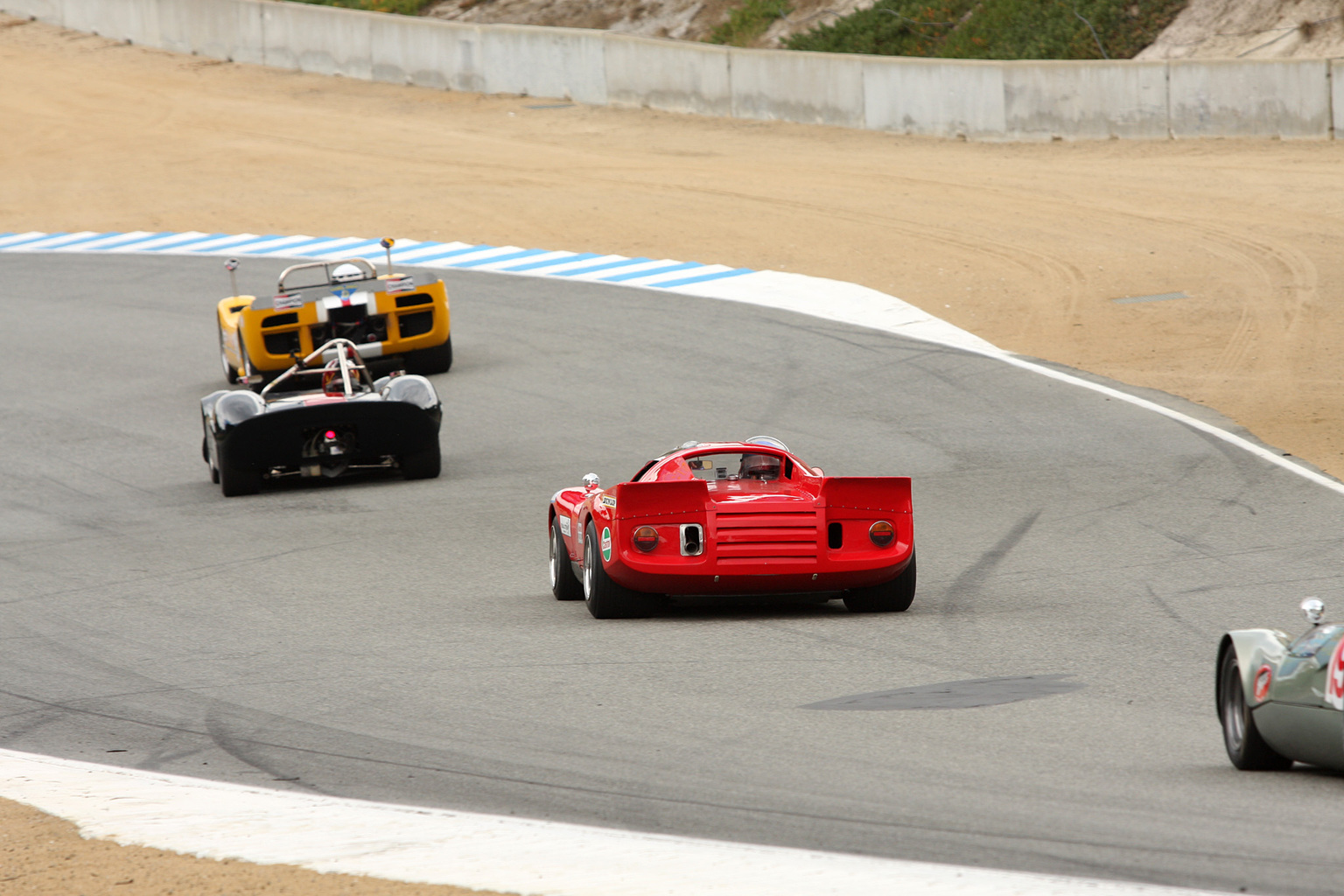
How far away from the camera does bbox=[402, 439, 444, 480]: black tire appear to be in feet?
50.3

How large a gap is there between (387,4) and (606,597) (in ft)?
140

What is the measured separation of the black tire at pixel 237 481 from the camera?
1497cm

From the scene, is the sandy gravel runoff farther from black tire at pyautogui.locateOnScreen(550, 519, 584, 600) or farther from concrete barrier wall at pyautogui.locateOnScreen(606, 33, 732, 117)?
black tire at pyautogui.locateOnScreen(550, 519, 584, 600)

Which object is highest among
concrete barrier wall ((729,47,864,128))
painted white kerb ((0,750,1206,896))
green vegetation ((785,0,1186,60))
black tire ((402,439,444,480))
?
green vegetation ((785,0,1186,60))

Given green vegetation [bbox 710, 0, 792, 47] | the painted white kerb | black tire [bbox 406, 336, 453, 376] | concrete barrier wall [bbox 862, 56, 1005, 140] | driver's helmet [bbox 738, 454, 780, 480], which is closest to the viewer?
the painted white kerb

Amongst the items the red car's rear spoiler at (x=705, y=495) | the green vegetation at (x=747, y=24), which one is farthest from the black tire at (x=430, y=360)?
the green vegetation at (x=747, y=24)

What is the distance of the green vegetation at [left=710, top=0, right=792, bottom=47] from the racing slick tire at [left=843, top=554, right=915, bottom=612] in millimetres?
35052

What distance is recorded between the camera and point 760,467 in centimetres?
1009

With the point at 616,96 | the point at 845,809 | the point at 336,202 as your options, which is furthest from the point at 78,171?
the point at 845,809

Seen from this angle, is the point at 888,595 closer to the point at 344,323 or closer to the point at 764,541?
the point at 764,541

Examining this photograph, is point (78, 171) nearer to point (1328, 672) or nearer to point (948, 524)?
point (948, 524)

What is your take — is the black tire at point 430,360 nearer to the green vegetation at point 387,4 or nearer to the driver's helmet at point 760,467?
the driver's helmet at point 760,467

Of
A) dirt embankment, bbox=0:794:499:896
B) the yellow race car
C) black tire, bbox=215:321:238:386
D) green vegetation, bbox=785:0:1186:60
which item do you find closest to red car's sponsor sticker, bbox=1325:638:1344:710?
dirt embankment, bbox=0:794:499:896

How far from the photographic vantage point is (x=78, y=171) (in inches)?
1405
